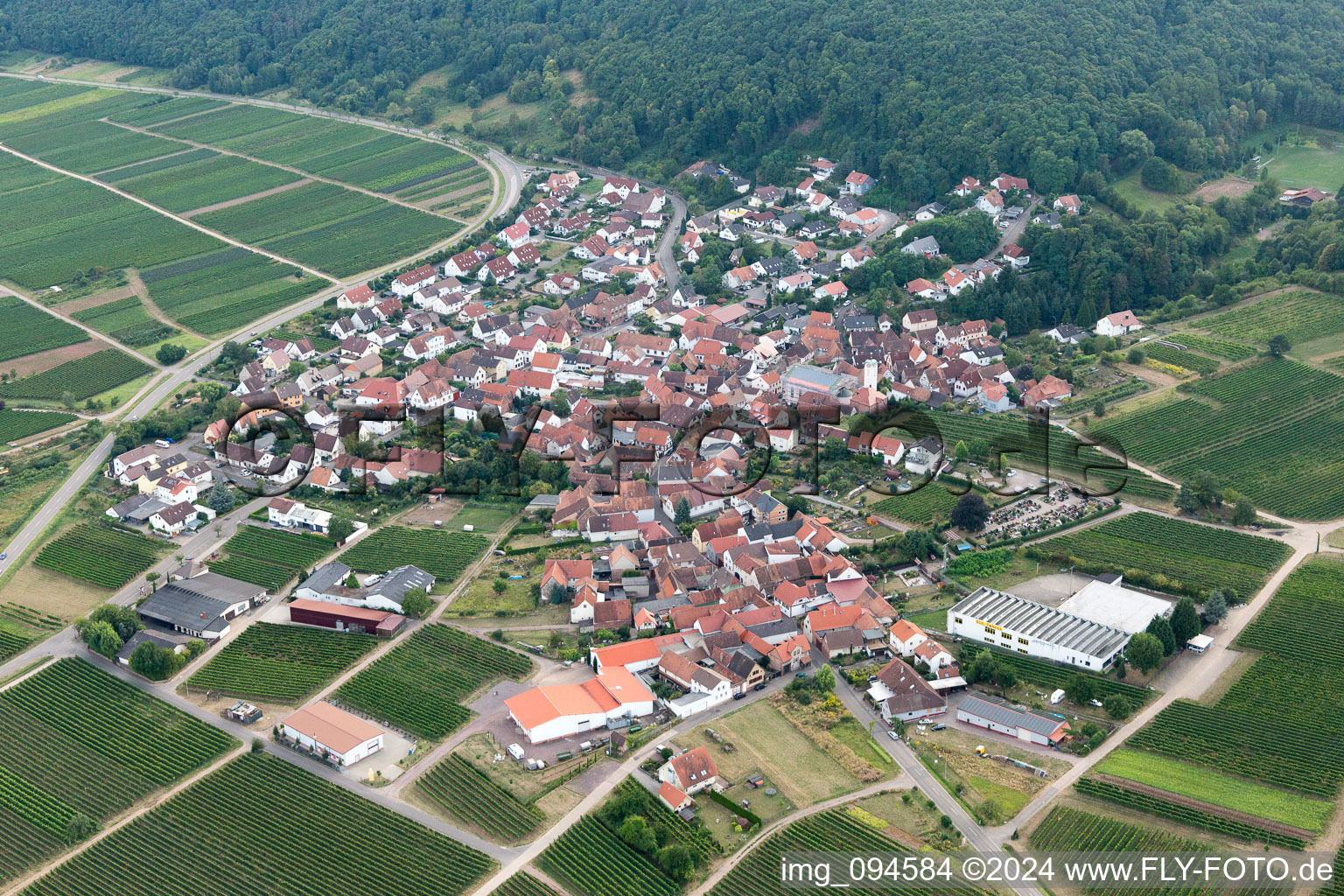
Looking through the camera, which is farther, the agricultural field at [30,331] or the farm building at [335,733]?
the agricultural field at [30,331]

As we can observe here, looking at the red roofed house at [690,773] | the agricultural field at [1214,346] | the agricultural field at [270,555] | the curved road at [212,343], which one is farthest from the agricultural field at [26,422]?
the agricultural field at [1214,346]

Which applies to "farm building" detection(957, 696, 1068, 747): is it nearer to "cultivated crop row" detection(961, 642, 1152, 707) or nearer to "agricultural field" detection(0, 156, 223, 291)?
"cultivated crop row" detection(961, 642, 1152, 707)

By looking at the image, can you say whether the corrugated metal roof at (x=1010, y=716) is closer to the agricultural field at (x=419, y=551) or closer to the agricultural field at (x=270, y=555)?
the agricultural field at (x=419, y=551)

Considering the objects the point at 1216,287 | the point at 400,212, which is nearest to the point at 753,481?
the point at 1216,287

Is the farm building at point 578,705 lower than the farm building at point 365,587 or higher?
lower

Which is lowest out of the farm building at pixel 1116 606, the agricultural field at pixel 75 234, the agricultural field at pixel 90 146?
the farm building at pixel 1116 606

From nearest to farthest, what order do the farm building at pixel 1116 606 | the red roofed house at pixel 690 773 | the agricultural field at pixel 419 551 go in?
the red roofed house at pixel 690 773 < the farm building at pixel 1116 606 < the agricultural field at pixel 419 551

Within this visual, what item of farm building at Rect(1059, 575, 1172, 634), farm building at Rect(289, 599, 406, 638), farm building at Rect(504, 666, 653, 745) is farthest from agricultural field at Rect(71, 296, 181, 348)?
farm building at Rect(1059, 575, 1172, 634)

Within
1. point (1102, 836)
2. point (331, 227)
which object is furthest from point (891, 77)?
point (1102, 836)
